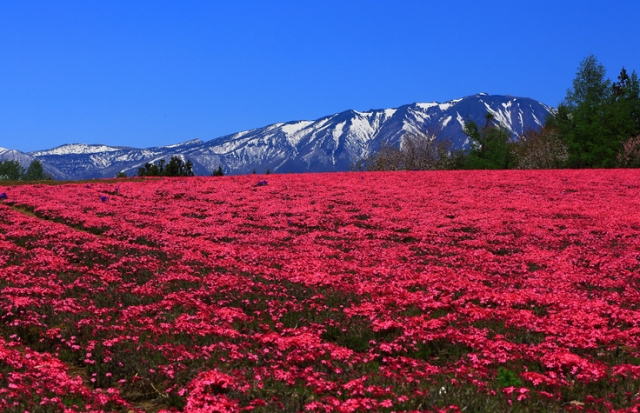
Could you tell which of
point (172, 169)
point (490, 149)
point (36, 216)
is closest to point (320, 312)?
point (36, 216)

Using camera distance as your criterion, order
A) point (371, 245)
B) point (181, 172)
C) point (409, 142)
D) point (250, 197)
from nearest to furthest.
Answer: point (371, 245) < point (250, 197) < point (181, 172) < point (409, 142)

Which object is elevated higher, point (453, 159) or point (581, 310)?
point (453, 159)

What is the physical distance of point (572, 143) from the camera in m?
87.2

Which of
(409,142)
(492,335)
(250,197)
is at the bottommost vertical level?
(492,335)

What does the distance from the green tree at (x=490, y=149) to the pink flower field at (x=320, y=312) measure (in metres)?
86.9

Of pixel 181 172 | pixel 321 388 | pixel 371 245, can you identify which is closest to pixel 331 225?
pixel 371 245

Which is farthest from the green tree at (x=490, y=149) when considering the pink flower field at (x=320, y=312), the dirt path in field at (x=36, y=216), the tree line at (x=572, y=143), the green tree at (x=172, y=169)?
the dirt path in field at (x=36, y=216)

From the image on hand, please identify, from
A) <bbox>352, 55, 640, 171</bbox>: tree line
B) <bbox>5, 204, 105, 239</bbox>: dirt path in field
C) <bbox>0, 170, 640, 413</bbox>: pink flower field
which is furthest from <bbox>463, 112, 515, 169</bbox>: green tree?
<bbox>5, 204, 105, 239</bbox>: dirt path in field

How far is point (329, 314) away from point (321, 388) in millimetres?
4398

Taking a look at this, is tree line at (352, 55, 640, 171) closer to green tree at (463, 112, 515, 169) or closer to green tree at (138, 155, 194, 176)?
green tree at (463, 112, 515, 169)

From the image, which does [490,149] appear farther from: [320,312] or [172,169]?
[320,312]

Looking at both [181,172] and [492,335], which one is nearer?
[492,335]

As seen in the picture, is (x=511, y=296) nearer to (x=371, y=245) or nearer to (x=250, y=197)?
(x=371, y=245)

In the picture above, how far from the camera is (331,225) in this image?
1063 inches
